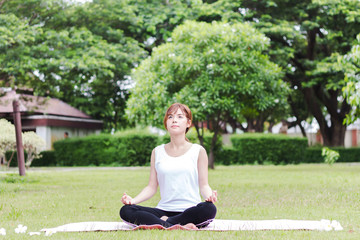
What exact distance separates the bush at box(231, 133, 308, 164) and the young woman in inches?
867

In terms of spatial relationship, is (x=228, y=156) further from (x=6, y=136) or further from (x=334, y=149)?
(x=6, y=136)

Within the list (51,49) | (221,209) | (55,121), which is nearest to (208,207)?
(221,209)

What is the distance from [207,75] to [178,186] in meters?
14.1

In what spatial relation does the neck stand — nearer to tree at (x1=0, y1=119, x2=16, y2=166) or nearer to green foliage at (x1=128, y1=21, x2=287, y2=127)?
tree at (x1=0, y1=119, x2=16, y2=166)

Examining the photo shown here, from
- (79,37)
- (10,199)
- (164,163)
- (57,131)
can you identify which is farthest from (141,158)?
(164,163)

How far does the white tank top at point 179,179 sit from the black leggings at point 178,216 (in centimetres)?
16

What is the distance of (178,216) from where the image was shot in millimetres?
5961

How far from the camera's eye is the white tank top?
5945 millimetres

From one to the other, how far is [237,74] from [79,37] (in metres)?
6.31

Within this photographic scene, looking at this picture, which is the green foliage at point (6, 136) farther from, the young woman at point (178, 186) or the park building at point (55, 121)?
the park building at point (55, 121)

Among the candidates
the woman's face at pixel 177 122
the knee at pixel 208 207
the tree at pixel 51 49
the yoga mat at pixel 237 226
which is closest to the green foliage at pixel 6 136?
the tree at pixel 51 49

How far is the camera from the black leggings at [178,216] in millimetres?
5820

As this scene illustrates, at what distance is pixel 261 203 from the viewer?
9320 millimetres

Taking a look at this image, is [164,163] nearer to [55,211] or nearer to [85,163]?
[55,211]
